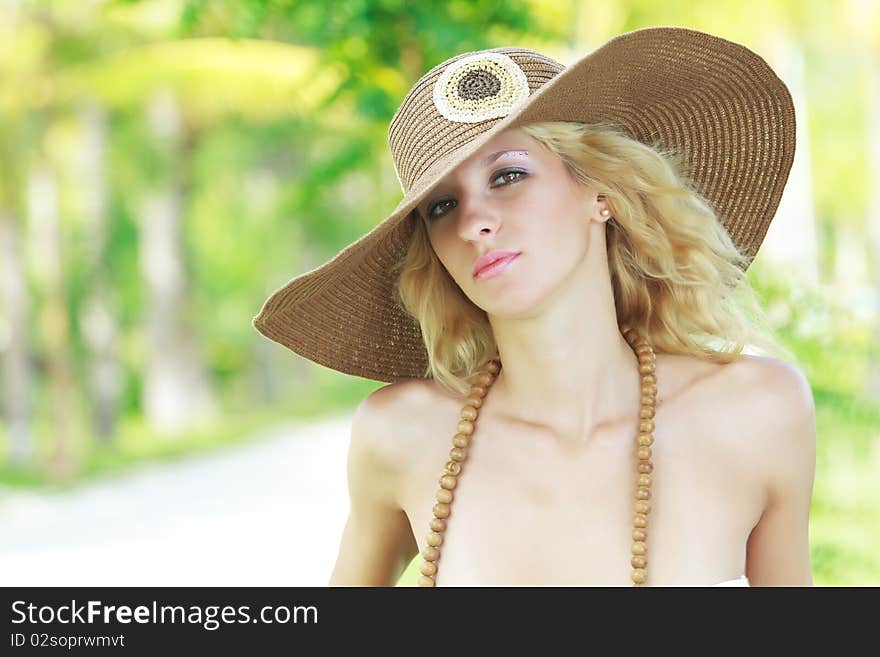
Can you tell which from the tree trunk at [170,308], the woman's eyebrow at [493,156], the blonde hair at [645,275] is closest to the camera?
the woman's eyebrow at [493,156]

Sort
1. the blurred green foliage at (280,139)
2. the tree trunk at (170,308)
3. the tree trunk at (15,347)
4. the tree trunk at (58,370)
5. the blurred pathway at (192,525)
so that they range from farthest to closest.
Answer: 1. the tree trunk at (170,308)
2. the tree trunk at (15,347)
3. the tree trunk at (58,370)
4. the blurred pathway at (192,525)
5. the blurred green foliage at (280,139)

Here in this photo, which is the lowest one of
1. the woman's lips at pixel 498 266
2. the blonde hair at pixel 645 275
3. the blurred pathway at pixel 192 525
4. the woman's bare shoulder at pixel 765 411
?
the woman's bare shoulder at pixel 765 411

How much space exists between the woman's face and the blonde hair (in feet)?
0.41

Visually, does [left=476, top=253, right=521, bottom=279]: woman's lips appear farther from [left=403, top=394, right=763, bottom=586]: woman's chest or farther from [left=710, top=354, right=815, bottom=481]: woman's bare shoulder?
[left=710, top=354, right=815, bottom=481]: woman's bare shoulder

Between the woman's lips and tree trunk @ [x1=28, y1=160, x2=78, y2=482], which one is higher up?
tree trunk @ [x1=28, y1=160, x2=78, y2=482]

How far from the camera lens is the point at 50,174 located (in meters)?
13.2

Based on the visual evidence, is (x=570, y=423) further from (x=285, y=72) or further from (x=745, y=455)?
(x=285, y=72)

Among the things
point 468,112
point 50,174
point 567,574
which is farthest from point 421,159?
point 50,174

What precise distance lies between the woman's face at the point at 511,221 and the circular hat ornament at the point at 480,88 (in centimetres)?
6

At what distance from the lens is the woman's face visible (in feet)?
6.68

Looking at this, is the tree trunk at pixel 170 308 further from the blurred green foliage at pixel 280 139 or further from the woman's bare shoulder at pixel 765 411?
the woman's bare shoulder at pixel 765 411

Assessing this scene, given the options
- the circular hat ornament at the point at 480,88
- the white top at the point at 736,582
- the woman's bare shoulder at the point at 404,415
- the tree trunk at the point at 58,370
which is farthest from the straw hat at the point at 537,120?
the tree trunk at the point at 58,370

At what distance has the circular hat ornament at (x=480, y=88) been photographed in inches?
80.5

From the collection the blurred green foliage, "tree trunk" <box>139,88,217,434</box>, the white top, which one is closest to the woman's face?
the white top
